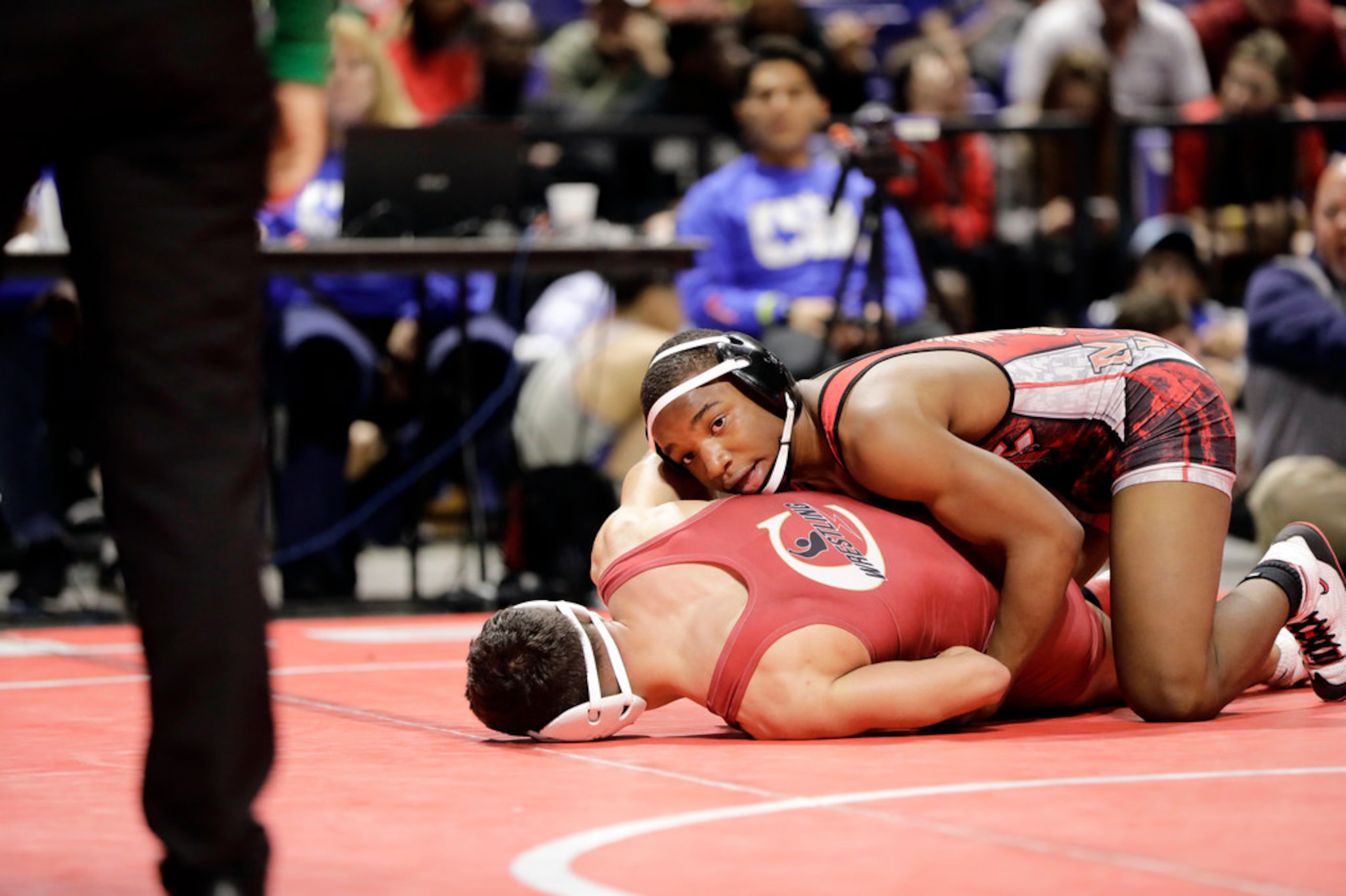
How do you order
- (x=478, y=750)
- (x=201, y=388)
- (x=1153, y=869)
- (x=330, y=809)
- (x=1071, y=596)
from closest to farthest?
(x=201, y=388) → (x=1153, y=869) → (x=330, y=809) → (x=478, y=750) → (x=1071, y=596)

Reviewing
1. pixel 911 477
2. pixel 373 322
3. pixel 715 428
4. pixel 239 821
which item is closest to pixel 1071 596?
pixel 911 477

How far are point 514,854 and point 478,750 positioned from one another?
94cm

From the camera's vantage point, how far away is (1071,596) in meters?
3.59

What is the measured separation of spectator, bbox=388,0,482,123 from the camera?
8.40 metres

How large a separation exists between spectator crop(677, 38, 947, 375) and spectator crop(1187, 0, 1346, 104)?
2798mm

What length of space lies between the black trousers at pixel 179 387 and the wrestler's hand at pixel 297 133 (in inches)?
16.6

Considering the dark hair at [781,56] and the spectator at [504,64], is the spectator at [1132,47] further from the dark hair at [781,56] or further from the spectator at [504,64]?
the spectator at [504,64]

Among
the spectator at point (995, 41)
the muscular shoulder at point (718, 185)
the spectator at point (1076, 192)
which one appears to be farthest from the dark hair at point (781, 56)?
the spectator at point (995, 41)

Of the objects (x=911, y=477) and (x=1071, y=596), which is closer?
(x=911, y=477)

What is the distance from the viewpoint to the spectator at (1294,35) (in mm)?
8688

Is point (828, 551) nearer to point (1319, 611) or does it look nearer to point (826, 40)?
point (1319, 611)

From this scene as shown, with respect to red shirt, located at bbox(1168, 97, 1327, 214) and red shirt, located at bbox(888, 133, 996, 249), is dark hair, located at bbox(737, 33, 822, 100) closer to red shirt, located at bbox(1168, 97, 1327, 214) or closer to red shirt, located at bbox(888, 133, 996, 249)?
red shirt, located at bbox(888, 133, 996, 249)

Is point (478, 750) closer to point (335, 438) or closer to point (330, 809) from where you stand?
point (330, 809)

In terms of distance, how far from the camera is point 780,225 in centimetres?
680
